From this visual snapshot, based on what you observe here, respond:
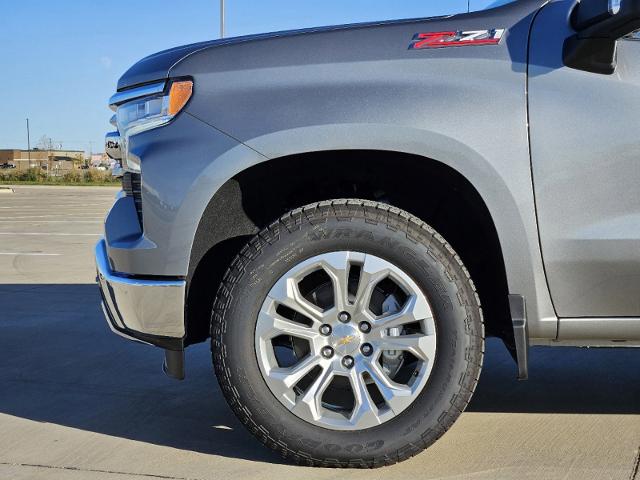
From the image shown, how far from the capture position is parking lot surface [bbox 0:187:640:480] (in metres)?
2.74

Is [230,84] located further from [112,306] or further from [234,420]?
[234,420]

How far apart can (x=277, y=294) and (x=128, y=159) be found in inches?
29.6

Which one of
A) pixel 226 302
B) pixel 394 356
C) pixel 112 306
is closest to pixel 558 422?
pixel 394 356

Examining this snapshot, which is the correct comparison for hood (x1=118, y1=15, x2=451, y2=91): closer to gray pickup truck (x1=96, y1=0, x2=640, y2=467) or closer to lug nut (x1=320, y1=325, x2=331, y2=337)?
gray pickup truck (x1=96, y1=0, x2=640, y2=467)

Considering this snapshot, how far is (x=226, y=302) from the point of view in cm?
268

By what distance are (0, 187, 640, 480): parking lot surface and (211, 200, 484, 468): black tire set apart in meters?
0.12

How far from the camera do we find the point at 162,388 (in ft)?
12.4

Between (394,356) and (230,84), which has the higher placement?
(230,84)

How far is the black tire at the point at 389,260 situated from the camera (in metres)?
2.64

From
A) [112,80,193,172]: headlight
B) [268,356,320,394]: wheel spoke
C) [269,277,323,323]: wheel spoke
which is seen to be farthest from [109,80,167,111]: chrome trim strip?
[268,356,320,394]: wheel spoke

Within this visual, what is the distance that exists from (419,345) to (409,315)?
0.11 metres

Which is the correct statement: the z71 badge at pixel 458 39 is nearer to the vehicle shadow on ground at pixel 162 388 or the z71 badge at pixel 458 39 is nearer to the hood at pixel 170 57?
the hood at pixel 170 57

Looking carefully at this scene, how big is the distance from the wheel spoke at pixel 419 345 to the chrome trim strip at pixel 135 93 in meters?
1.21

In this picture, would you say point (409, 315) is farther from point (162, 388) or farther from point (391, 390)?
point (162, 388)
